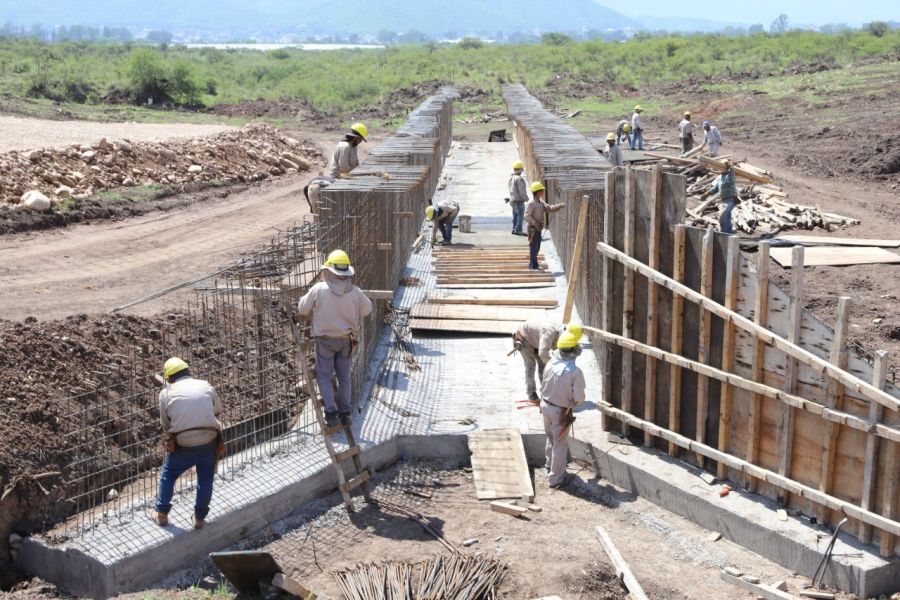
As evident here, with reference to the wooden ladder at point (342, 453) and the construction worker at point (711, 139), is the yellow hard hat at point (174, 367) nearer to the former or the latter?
the wooden ladder at point (342, 453)

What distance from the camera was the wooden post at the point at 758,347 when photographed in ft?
27.7

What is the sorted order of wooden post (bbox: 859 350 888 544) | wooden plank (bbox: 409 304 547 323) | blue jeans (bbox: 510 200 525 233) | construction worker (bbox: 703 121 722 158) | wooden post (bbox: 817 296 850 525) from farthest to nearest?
construction worker (bbox: 703 121 722 158)
blue jeans (bbox: 510 200 525 233)
wooden plank (bbox: 409 304 547 323)
wooden post (bbox: 817 296 850 525)
wooden post (bbox: 859 350 888 544)

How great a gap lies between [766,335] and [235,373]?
6.08m

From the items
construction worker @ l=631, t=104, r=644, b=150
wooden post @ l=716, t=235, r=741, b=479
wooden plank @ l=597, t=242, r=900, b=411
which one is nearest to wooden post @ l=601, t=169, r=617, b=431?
wooden plank @ l=597, t=242, r=900, b=411

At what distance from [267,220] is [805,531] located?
17647 mm

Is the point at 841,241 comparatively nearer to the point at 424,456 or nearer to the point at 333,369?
the point at 424,456

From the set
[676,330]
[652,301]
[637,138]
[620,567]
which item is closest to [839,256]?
[652,301]

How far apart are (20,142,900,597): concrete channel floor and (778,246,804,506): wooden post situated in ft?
1.43

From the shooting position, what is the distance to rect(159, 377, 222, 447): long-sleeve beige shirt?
8.20 meters

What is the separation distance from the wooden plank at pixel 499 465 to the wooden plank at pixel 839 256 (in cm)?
1115

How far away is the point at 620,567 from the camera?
8.23 m

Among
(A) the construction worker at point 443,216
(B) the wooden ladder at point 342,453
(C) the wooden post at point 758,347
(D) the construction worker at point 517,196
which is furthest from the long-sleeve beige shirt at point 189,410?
(D) the construction worker at point 517,196

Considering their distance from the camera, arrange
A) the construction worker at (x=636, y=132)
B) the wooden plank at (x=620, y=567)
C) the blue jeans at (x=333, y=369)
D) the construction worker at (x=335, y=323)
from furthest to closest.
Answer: the construction worker at (x=636, y=132)
the blue jeans at (x=333, y=369)
the construction worker at (x=335, y=323)
the wooden plank at (x=620, y=567)

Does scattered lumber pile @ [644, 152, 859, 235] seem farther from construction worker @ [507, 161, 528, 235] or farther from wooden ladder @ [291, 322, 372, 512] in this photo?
wooden ladder @ [291, 322, 372, 512]
